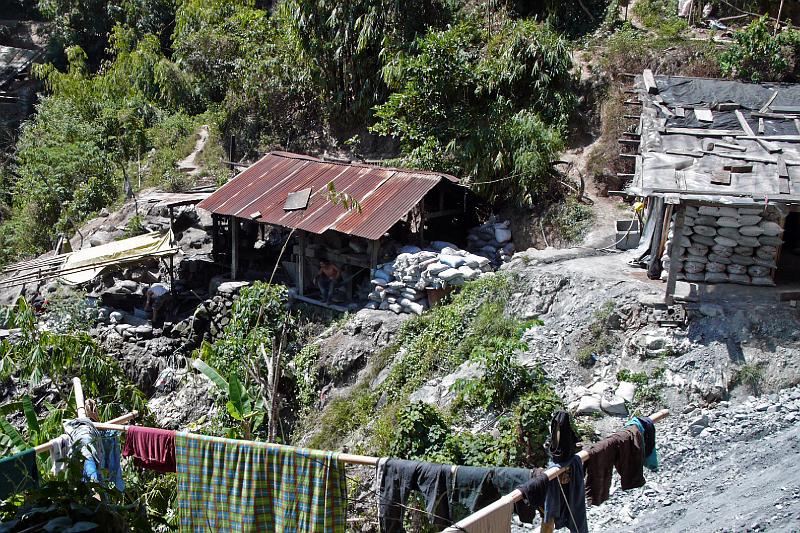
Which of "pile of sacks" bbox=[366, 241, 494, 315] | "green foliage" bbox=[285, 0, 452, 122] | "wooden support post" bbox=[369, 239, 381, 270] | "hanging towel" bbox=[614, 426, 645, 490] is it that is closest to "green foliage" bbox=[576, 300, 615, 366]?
"pile of sacks" bbox=[366, 241, 494, 315]

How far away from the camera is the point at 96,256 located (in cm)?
1669

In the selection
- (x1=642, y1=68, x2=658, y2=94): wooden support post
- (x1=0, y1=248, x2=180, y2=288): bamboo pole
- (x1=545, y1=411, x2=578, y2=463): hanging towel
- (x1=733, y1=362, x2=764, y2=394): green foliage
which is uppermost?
(x1=642, y1=68, x2=658, y2=94): wooden support post

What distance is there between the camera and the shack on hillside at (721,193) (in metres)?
10.6

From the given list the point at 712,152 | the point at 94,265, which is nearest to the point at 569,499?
the point at 712,152

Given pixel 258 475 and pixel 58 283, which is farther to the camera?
pixel 58 283

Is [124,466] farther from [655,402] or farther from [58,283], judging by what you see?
[58,283]

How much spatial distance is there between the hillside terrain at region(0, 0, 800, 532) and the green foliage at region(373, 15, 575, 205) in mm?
67

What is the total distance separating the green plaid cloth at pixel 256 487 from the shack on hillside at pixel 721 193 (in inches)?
232

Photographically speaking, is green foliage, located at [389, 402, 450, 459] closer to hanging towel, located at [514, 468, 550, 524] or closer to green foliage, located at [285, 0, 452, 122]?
hanging towel, located at [514, 468, 550, 524]

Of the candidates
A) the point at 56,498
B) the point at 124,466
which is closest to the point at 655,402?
the point at 124,466

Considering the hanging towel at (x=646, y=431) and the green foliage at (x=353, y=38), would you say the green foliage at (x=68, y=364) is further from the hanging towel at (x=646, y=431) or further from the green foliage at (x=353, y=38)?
the green foliage at (x=353, y=38)

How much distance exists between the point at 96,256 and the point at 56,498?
12.1 meters

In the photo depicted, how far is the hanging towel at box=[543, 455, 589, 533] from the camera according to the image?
6027mm

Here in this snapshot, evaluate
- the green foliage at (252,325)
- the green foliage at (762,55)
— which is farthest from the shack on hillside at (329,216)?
the green foliage at (762,55)
